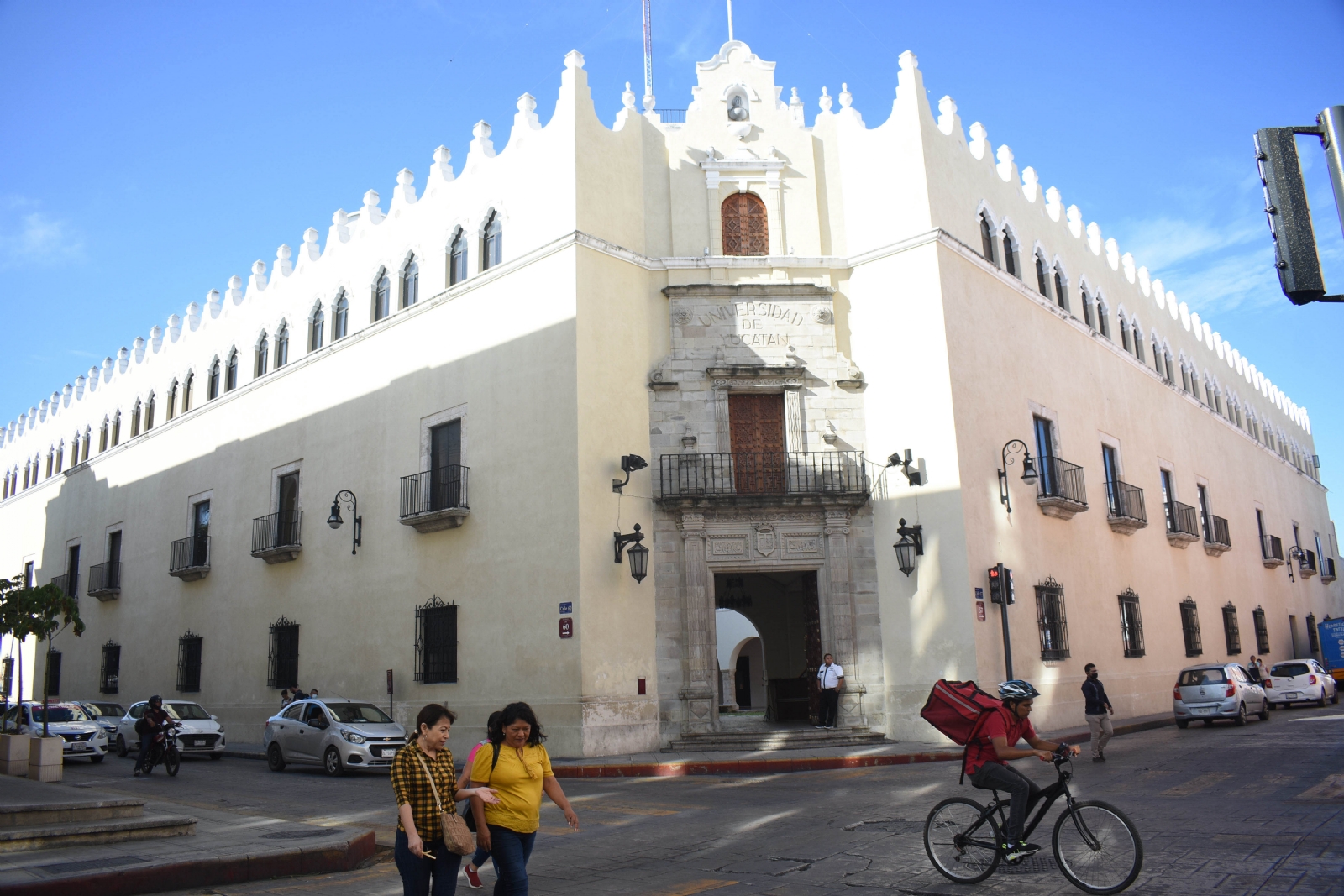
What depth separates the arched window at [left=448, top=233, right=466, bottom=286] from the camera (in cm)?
2228

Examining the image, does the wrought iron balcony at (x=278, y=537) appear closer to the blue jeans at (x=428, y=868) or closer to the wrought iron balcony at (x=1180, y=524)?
the blue jeans at (x=428, y=868)

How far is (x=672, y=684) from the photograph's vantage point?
62.0 feet

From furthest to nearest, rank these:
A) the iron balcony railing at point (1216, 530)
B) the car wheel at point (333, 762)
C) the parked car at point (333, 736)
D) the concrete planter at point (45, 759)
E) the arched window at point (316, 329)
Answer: the iron balcony railing at point (1216, 530)
the arched window at point (316, 329)
the car wheel at point (333, 762)
the parked car at point (333, 736)
the concrete planter at point (45, 759)

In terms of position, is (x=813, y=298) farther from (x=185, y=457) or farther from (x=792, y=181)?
(x=185, y=457)

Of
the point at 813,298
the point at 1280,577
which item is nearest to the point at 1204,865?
the point at 813,298

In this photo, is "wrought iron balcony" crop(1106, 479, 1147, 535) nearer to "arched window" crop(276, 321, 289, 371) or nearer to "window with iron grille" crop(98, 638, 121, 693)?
"arched window" crop(276, 321, 289, 371)

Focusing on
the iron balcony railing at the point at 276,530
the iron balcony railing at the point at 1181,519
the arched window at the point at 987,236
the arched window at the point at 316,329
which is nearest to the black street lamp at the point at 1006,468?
the arched window at the point at 987,236

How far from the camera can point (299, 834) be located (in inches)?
381

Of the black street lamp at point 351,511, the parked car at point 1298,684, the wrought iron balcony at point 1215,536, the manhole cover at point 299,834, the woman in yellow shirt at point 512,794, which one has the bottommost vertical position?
the parked car at point 1298,684

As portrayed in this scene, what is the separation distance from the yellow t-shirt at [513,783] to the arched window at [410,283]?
18.7m

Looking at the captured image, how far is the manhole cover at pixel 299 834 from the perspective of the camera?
31.0ft

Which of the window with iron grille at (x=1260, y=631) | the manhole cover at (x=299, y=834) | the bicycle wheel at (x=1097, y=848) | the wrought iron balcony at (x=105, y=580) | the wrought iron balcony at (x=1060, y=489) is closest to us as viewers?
the bicycle wheel at (x=1097, y=848)

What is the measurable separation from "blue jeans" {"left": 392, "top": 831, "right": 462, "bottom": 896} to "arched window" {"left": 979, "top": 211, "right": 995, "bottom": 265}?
19557mm

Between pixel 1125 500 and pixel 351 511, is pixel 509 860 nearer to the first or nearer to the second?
pixel 351 511
